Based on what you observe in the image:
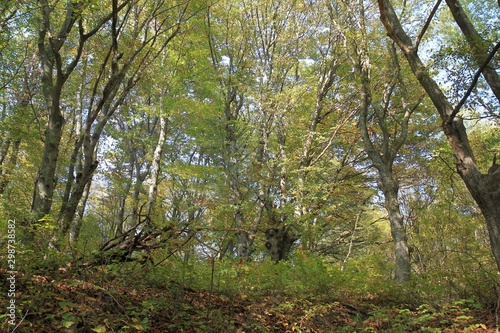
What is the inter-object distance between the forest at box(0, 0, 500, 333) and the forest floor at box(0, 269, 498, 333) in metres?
0.03

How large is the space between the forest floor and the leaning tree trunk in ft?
4.98

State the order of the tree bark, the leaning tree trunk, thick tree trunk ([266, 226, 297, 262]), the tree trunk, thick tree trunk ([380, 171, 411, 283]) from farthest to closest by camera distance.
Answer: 1. the tree trunk
2. thick tree trunk ([266, 226, 297, 262])
3. thick tree trunk ([380, 171, 411, 283])
4. the tree bark
5. the leaning tree trunk

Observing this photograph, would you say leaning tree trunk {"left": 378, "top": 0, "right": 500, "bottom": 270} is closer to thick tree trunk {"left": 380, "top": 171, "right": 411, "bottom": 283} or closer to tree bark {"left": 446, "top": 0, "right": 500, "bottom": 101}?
tree bark {"left": 446, "top": 0, "right": 500, "bottom": 101}

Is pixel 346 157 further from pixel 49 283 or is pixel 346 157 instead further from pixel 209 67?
pixel 49 283

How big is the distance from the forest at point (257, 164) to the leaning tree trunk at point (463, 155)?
0.09ft

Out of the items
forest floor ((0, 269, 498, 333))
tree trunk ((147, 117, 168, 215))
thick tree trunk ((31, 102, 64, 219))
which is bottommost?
forest floor ((0, 269, 498, 333))

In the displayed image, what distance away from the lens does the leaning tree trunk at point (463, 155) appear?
5.23 metres

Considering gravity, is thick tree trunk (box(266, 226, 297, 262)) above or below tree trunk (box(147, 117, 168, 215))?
below

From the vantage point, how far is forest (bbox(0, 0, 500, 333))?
4227 millimetres

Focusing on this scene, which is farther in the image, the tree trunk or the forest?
the tree trunk

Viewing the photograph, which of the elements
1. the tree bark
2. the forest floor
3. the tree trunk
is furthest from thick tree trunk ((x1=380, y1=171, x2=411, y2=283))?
the tree trunk

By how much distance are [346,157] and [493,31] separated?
7909 millimetres

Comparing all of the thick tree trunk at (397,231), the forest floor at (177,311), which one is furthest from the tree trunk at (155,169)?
the thick tree trunk at (397,231)

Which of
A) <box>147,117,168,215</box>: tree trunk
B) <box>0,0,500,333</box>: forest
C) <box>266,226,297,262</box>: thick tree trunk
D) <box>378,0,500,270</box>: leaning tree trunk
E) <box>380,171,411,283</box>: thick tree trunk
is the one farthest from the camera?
<box>147,117,168,215</box>: tree trunk
